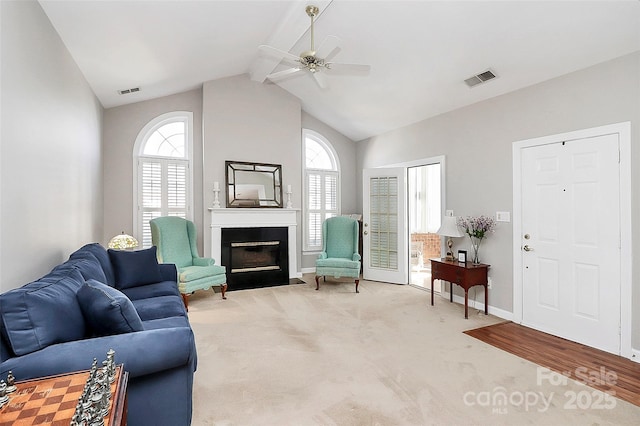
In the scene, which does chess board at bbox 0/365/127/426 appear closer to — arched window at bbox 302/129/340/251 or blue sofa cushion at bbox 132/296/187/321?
blue sofa cushion at bbox 132/296/187/321

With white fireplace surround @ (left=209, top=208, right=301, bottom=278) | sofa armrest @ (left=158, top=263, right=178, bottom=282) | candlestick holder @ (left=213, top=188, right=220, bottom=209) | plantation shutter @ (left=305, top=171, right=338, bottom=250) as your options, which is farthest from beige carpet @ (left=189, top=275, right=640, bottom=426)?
plantation shutter @ (left=305, top=171, right=338, bottom=250)

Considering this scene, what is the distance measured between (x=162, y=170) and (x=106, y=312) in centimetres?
411

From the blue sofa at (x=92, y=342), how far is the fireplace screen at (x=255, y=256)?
3.37 m

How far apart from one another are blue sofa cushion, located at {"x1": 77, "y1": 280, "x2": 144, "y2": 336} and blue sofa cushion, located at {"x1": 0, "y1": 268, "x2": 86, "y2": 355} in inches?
1.9

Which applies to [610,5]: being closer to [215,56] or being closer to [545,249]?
[545,249]

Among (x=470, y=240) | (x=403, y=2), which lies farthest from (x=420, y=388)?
(x=403, y=2)

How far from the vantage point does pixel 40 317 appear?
Answer: 1.51 metres

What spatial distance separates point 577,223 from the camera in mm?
3178

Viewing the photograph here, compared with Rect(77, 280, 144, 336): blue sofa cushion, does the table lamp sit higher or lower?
higher

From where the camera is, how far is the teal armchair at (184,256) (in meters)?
4.25

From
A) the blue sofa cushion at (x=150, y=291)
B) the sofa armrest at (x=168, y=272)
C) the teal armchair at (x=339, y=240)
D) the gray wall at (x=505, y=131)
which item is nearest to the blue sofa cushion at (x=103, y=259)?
the blue sofa cushion at (x=150, y=291)

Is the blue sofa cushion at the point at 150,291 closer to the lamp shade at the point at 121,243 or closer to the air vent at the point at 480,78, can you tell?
the lamp shade at the point at 121,243

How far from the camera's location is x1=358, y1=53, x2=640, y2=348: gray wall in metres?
2.80

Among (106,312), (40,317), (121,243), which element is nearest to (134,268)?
(121,243)
